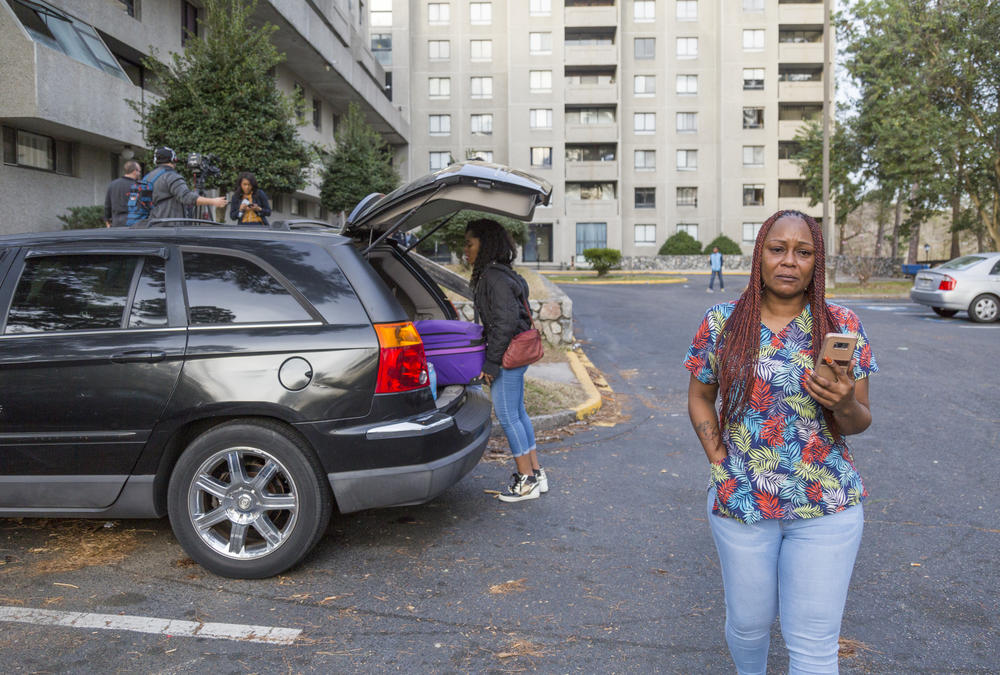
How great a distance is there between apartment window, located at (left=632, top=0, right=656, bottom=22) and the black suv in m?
55.2

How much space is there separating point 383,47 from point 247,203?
154 ft

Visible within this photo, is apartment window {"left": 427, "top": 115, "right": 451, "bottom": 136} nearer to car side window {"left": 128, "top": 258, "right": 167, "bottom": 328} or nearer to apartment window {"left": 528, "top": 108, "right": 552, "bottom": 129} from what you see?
apartment window {"left": 528, "top": 108, "right": 552, "bottom": 129}

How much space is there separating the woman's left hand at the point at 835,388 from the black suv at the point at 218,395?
92.0 inches

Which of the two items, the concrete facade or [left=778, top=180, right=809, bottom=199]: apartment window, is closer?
the concrete facade

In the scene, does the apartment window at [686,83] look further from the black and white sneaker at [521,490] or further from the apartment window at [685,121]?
the black and white sneaker at [521,490]

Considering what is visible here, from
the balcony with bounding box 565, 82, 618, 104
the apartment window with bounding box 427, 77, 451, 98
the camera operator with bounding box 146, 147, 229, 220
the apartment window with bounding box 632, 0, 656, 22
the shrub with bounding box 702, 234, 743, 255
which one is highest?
the apartment window with bounding box 632, 0, 656, 22

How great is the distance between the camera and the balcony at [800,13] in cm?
5247

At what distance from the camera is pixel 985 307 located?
55.9ft

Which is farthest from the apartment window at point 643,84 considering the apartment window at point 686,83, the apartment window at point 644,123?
the apartment window at point 686,83

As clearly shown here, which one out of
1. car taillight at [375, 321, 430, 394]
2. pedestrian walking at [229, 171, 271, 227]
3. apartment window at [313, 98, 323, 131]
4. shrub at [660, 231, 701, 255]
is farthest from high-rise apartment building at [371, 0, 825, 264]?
car taillight at [375, 321, 430, 394]

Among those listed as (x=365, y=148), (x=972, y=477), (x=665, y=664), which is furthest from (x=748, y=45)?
(x=665, y=664)

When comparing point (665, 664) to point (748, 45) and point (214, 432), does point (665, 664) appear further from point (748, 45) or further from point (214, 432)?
point (748, 45)

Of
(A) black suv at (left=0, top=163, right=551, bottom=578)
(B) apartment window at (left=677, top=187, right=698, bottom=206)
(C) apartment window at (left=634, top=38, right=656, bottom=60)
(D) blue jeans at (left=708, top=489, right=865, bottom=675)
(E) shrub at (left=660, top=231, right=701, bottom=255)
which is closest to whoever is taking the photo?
(D) blue jeans at (left=708, top=489, right=865, bottom=675)

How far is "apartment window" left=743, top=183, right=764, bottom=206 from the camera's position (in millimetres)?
53875
